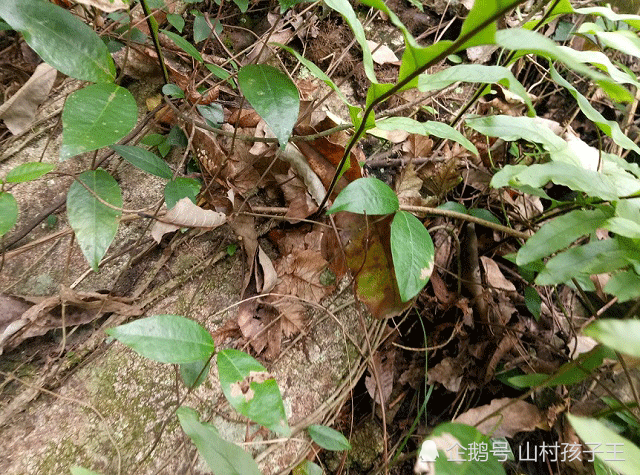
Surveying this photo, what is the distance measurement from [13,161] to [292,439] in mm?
1130

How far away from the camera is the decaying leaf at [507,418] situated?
3.15 feet

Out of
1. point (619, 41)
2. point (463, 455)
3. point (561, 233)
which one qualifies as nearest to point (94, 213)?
point (463, 455)

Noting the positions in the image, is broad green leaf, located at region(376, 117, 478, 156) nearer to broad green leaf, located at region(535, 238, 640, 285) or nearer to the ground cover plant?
the ground cover plant

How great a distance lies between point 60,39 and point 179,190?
40 centimetres

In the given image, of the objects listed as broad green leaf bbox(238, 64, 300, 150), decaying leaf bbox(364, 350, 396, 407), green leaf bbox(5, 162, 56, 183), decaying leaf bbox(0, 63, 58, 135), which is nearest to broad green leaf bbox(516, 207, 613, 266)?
decaying leaf bbox(364, 350, 396, 407)

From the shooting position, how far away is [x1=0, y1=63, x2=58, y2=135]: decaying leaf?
45.0 inches

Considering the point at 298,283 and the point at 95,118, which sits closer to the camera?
the point at 95,118

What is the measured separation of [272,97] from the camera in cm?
85

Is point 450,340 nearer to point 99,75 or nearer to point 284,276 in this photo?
point 284,276

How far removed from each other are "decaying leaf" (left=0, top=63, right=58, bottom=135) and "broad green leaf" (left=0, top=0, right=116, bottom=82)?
0.47 metres

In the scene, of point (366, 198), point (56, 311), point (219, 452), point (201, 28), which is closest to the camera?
point (219, 452)

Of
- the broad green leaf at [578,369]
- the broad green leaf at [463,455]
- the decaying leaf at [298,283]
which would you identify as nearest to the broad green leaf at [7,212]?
the decaying leaf at [298,283]

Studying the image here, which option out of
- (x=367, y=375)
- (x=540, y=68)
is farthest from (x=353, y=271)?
(x=540, y=68)

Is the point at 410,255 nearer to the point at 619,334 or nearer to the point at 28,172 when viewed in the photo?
the point at 619,334
